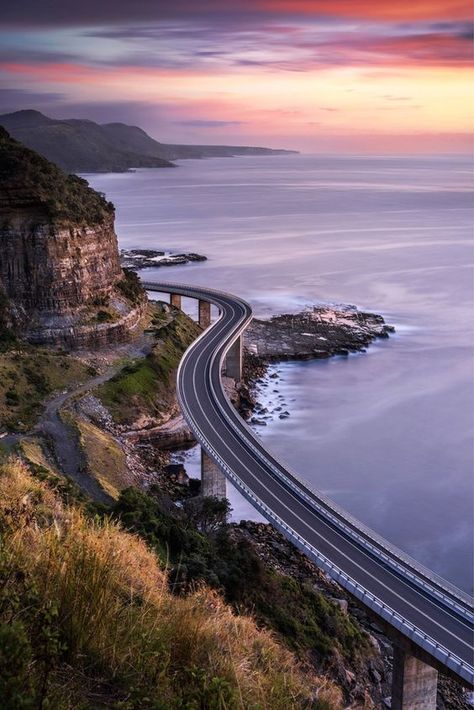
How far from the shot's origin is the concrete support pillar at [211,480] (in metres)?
40.4

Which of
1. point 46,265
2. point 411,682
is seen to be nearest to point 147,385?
point 46,265

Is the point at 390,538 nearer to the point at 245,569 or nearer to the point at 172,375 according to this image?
the point at 245,569

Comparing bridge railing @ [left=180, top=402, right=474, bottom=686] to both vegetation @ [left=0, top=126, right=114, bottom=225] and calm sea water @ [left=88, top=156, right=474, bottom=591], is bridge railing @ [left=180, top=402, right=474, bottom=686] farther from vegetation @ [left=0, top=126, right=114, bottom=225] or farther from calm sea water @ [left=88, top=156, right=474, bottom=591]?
vegetation @ [left=0, top=126, right=114, bottom=225]

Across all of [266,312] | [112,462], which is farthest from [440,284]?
[112,462]

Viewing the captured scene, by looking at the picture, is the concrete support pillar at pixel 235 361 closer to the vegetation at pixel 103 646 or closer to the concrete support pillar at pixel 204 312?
the concrete support pillar at pixel 204 312

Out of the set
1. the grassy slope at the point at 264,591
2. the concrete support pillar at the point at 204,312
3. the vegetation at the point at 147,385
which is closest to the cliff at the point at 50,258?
the vegetation at the point at 147,385

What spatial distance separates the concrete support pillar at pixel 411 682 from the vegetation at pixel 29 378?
22996mm

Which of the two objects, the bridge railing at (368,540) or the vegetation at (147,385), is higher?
the bridge railing at (368,540)

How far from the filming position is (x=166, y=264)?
364 feet

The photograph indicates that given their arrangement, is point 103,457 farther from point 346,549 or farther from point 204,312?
point 204,312

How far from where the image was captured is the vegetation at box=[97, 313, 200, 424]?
156ft

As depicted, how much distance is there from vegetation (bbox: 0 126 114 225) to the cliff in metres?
0.07

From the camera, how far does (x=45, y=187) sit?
174ft

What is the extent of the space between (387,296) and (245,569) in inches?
2955
